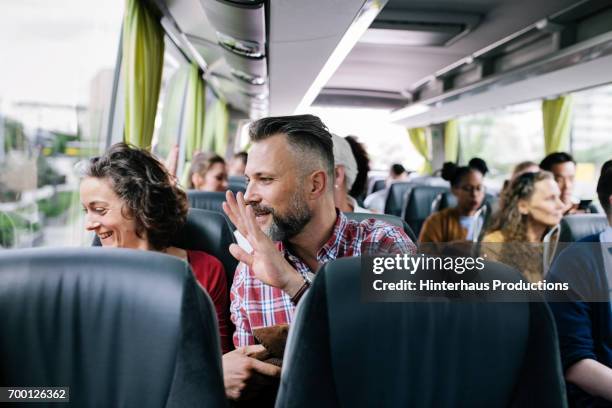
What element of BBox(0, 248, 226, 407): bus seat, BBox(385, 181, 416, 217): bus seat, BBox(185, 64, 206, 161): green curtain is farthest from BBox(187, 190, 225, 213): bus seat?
BBox(185, 64, 206, 161): green curtain

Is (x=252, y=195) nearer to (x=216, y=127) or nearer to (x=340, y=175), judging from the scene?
(x=340, y=175)

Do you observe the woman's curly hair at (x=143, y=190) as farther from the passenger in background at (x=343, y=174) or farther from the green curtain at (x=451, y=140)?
the green curtain at (x=451, y=140)

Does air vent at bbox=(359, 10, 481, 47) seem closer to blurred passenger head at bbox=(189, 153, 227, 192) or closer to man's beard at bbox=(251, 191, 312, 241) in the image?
blurred passenger head at bbox=(189, 153, 227, 192)

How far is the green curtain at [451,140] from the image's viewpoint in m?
12.3

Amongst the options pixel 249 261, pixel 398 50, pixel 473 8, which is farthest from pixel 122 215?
pixel 398 50

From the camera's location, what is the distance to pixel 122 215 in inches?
88.9

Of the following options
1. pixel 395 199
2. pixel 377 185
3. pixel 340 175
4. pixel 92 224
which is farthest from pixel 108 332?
pixel 377 185

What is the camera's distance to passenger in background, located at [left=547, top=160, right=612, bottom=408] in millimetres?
1806

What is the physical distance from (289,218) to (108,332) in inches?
31.0

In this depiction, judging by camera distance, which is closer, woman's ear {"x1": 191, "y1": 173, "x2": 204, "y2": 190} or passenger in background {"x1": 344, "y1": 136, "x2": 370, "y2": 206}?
passenger in background {"x1": 344, "y1": 136, "x2": 370, "y2": 206}

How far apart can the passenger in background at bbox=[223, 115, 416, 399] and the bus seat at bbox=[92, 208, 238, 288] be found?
2.15 ft

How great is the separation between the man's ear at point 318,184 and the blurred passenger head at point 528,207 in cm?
179

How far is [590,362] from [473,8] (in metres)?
4.39

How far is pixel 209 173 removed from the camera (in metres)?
5.07
